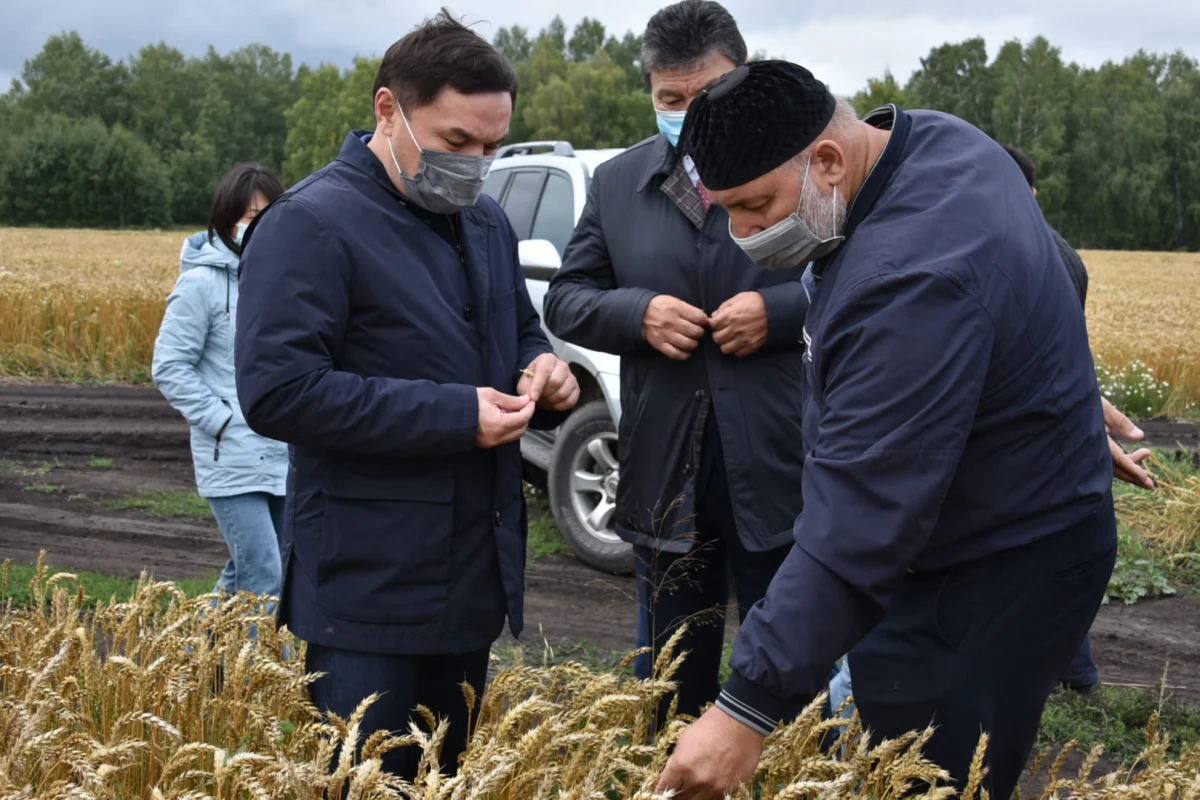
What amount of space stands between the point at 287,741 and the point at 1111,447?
221 cm

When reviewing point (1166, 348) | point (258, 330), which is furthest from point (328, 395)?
point (1166, 348)

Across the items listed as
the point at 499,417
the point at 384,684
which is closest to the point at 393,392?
the point at 499,417

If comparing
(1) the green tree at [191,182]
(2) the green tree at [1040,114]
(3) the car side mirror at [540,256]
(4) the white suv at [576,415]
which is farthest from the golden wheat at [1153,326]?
(1) the green tree at [191,182]

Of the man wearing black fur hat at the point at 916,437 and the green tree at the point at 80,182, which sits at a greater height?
the green tree at the point at 80,182

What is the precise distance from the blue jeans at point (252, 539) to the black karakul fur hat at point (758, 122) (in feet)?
8.86

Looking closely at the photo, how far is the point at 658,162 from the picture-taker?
3.68 meters

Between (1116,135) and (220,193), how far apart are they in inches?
2695

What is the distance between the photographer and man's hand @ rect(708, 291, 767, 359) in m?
3.40

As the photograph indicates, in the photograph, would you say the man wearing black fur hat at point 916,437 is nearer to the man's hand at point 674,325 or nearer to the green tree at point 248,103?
the man's hand at point 674,325

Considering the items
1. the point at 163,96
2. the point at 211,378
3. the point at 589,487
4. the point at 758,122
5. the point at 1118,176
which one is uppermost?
the point at 163,96

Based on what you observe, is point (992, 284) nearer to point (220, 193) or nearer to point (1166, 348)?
point (220, 193)

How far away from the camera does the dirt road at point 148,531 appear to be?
5648 mm

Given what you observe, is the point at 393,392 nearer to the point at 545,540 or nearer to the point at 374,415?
the point at 374,415

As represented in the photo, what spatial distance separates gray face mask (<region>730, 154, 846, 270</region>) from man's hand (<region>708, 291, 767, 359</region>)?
39.3 inches
